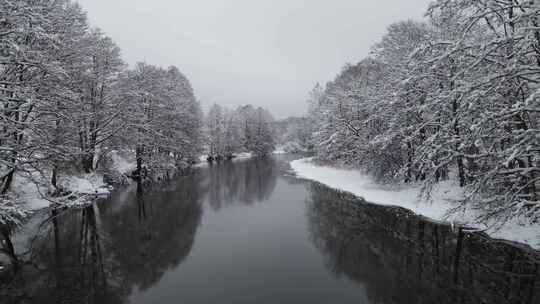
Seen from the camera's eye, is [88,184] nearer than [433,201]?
No

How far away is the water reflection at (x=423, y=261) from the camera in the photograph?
774 cm

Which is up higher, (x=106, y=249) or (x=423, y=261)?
(x=106, y=249)

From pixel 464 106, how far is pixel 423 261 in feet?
17.1

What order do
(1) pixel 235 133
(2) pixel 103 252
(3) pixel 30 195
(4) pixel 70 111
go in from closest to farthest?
(2) pixel 103 252 → (3) pixel 30 195 → (4) pixel 70 111 → (1) pixel 235 133

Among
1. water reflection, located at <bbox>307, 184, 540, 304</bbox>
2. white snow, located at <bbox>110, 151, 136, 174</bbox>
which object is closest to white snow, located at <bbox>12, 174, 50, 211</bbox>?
white snow, located at <bbox>110, 151, 136, 174</bbox>

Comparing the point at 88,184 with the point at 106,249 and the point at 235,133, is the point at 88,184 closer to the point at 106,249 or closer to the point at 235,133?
the point at 106,249

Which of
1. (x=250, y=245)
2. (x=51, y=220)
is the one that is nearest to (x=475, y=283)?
(x=250, y=245)

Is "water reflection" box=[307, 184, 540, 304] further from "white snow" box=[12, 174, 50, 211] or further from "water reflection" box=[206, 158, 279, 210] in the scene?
"white snow" box=[12, 174, 50, 211]

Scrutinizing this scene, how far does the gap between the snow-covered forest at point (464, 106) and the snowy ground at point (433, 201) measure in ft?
2.78

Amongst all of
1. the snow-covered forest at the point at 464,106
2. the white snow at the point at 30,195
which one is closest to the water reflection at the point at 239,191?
the snow-covered forest at the point at 464,106

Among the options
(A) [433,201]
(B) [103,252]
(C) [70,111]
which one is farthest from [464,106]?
(C) [70,111]

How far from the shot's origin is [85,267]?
31.6 ft

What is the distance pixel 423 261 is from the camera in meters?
9.85

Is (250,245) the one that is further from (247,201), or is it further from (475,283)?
(247,201)
